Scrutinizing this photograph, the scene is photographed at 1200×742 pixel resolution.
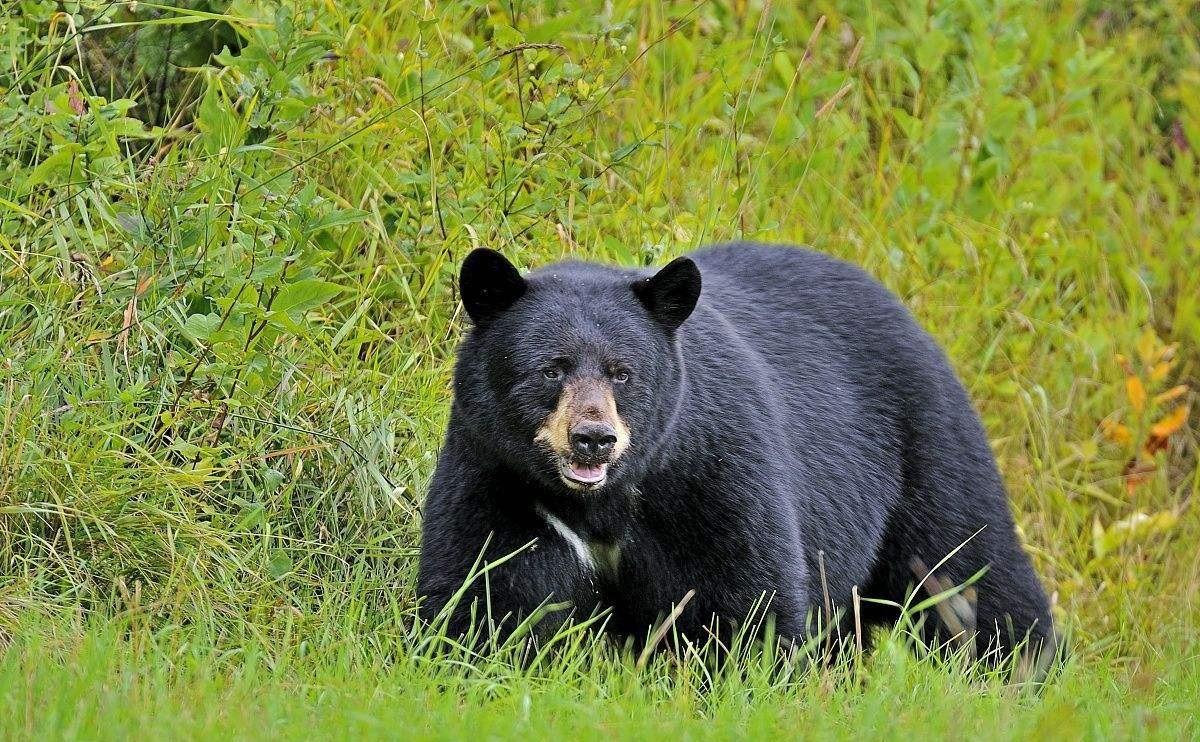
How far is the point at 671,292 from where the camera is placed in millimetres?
4477

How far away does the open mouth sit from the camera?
165 inches

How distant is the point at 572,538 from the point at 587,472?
38 cm

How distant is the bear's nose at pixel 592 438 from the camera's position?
13.6ft

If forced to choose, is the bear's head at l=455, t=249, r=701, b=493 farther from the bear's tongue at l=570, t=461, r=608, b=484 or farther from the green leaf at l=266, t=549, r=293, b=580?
the green leaf at l=266, t=549, r=293, b=580

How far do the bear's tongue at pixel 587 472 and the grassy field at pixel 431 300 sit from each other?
47cm

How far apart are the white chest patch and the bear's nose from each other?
38 centimetres

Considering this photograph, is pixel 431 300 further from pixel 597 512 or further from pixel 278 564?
pixel 597 512

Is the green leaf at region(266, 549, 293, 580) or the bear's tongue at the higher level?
the bear's tongue

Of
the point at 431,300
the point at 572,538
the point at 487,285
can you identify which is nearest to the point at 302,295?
the point at 487,285

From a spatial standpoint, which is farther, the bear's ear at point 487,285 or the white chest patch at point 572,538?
the white chest patch at point 572,538

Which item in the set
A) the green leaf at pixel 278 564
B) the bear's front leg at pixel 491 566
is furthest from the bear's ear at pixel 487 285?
the green leaf at pixel 278 564

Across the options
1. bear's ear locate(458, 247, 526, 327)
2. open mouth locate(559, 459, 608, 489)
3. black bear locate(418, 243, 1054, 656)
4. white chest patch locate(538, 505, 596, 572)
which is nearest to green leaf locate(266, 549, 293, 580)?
black bear locate(418, 243, 1054, 656)

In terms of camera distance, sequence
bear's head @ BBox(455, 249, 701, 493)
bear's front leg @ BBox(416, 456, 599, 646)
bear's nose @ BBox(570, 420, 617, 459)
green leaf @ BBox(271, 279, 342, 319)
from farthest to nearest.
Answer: green leaf @ BBox(271, 279, 342, 319) → bear's front leg @ BBox(416, 456, 599, 646) → bear's head @ BBox(455, 249, 701, 493) → bear's nose @ BBox(570, 420, 617, 459)

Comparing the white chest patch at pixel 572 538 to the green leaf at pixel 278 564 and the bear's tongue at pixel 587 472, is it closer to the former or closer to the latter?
the bear's tongue at pixel 587 472
